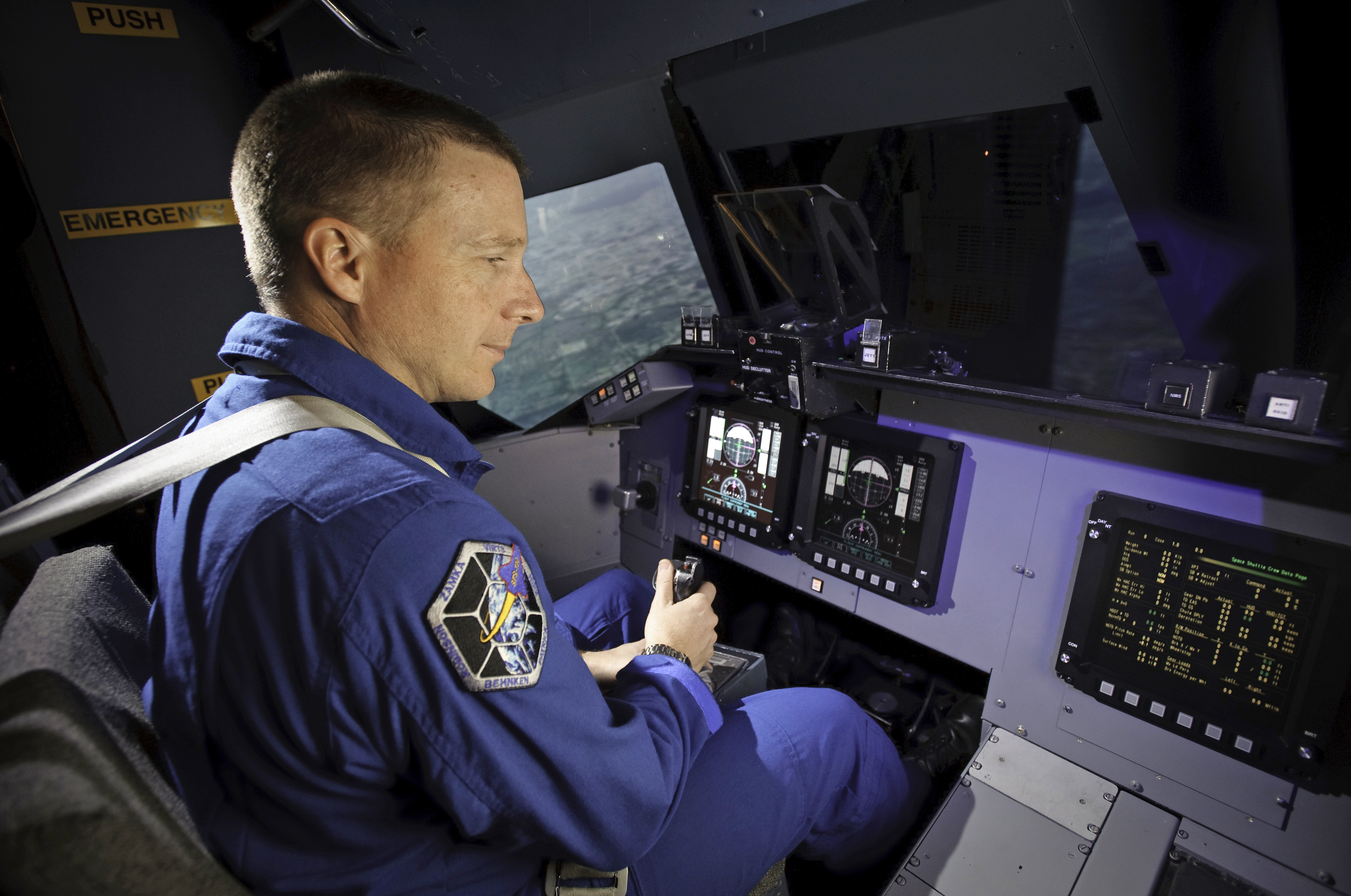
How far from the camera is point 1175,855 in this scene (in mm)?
1423

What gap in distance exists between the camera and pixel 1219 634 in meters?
1.42

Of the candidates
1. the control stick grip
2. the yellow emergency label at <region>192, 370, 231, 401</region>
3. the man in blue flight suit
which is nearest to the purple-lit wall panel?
the control stick grip

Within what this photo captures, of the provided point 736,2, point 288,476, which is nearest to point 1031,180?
point 736,2

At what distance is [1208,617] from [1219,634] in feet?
0.13

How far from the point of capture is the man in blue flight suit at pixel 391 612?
0.72 m

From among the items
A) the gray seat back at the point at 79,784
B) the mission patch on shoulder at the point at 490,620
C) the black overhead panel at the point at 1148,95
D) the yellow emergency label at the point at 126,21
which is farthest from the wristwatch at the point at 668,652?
the yellow emergency label at the point at 126,21

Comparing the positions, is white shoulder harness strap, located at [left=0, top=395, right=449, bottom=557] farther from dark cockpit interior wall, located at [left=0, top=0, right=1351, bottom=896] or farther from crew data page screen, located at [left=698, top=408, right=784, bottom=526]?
crew data page screen, located at [left=698, top=408, right=784, bottom=526]

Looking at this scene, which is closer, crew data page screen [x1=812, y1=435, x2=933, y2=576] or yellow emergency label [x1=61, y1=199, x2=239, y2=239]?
crew data page screen [x1=812, y1=435, x2=933, y2=576]

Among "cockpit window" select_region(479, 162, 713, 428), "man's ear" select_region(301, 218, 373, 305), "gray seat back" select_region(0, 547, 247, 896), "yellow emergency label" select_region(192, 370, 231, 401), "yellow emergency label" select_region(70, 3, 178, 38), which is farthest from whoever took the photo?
"yellow emergency label" select_region(192, 370, 231, 401)

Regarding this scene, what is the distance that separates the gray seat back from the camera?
59cm

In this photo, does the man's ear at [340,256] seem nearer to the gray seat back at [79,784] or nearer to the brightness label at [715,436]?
the gray seat back at [79,784]

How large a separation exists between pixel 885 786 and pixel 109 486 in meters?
1.56

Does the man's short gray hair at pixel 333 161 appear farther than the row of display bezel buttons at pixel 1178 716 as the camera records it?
No

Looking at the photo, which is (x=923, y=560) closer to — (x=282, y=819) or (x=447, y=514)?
(x=447, y=514)
